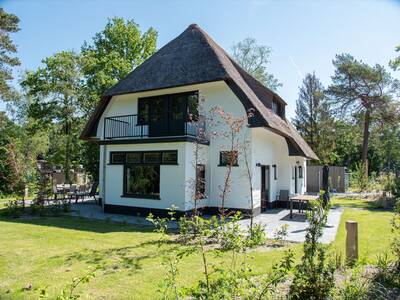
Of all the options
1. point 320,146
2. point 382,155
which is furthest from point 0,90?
point 382,155

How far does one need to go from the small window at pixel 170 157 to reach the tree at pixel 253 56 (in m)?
22.7

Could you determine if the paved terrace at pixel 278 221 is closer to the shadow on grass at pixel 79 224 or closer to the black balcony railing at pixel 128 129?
the shadow on grass at pixel 79 224

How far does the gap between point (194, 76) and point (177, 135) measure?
2.78 meters

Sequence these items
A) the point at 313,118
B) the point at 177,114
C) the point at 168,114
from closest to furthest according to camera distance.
A: the point at 177,114
the point at 168,114
the point at 313,118

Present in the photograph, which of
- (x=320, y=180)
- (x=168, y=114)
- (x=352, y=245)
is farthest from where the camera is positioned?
(x=320, y=180)

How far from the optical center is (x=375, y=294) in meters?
4.43

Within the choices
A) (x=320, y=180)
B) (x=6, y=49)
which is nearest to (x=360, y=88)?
(x=320, y=180)

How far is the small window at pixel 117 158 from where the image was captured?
1379 centimetres

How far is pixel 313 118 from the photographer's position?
38031 millimetres

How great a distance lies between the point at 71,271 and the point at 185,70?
33.5 ft

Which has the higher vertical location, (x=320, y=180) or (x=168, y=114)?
(x=168, y=114)

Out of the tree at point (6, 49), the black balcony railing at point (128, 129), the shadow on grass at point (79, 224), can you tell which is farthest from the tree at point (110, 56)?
the shadow on grass at point (79, 224)

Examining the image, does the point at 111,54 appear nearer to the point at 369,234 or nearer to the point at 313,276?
the point at 369,234

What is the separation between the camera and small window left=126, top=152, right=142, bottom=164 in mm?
13328
